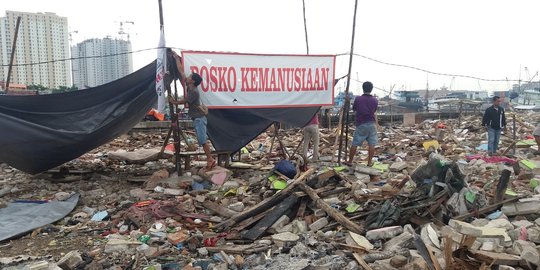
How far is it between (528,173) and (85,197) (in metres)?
7.30

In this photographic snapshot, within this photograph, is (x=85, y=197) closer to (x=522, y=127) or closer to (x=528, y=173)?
(x=528, y=173)

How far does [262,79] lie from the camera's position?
23.9ft

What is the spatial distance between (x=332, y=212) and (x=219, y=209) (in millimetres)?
1554

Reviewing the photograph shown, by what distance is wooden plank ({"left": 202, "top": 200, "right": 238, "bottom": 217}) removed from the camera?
5.33m

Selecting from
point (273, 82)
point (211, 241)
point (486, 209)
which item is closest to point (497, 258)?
point (486, 209)

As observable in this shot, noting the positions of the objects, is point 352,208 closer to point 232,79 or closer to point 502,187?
point 502,187

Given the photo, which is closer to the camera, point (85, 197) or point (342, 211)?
point (342, 211)

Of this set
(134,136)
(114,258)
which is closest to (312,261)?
(114,258)

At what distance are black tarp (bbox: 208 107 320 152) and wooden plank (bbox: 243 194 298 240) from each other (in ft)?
8.17

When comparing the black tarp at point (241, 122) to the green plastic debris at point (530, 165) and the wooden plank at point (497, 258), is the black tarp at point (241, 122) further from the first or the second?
the wooden plank at point (497, 258)

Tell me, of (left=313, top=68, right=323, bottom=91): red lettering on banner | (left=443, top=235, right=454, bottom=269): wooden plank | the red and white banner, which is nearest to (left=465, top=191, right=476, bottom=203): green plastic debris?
(left=443, top=235, right=454, bottom=269): wooden plank

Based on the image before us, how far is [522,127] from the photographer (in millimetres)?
15469

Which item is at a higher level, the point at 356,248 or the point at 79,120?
the point at 79,120

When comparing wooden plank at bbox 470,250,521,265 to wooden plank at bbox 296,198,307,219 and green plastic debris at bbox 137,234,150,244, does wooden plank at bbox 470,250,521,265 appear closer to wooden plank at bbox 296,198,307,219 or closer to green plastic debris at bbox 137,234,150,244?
wooden plank at bbox 296,198,307,219
